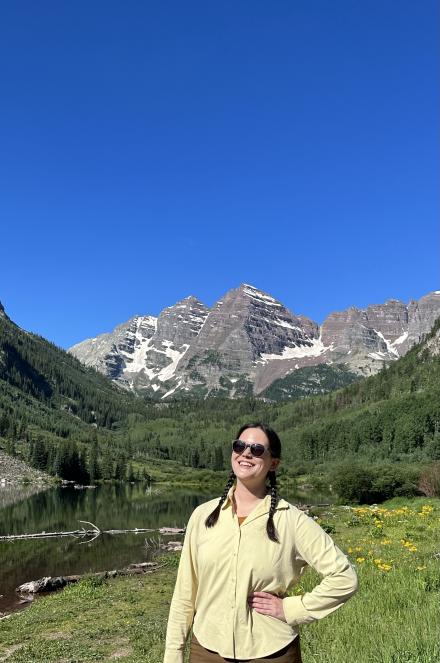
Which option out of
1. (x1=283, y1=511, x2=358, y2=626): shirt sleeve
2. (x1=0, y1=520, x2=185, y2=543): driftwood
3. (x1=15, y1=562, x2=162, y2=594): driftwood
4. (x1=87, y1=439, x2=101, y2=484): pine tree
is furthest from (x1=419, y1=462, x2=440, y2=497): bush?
(x1=87, y1=439, x2=101, y2=484): pine tree

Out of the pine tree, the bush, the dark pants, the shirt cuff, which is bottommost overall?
the pine tree

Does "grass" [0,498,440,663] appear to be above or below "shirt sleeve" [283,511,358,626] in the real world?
below

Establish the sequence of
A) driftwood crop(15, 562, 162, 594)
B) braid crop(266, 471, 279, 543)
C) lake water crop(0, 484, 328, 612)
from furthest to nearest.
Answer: lake water crop(0, 484, 328, 612), driftwood crop(15, 562, 162, 594), braid crop(266, 471, 279, 543)

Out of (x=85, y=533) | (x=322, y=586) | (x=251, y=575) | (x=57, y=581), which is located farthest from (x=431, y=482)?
(x=251, y=575)

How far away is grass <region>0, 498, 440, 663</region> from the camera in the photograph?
27.5 feet

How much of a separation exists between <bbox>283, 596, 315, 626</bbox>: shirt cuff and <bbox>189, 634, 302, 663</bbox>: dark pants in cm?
34

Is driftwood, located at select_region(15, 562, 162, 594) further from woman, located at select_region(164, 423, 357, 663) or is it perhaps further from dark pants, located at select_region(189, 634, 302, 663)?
woman, located at select_region(164, 423, 357, 663)

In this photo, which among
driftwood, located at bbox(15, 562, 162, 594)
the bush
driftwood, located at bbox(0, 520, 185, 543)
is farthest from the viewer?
the bush

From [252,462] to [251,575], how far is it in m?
1.23

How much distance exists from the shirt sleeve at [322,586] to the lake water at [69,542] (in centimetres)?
2946

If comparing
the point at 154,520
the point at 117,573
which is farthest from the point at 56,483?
the point at 117,573

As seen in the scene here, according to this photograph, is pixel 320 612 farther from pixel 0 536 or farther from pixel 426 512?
pixel 0 536

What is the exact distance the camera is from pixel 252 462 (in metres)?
6.04

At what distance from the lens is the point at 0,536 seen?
183ft
